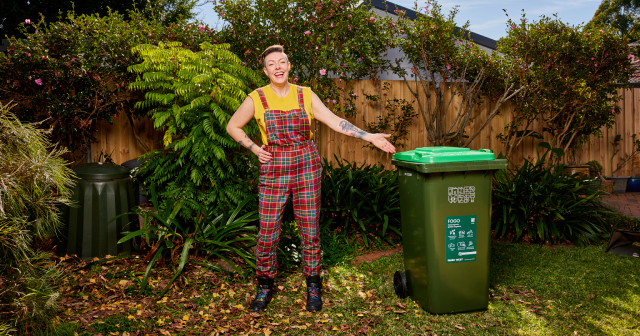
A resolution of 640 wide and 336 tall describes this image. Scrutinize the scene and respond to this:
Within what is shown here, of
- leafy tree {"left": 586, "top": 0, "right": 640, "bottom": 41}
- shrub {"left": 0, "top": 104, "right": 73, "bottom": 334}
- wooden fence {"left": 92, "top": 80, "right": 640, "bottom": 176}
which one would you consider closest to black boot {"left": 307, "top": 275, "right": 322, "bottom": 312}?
shrub {"left": 0, "top": 104, "right": 73, "bottom": 334}

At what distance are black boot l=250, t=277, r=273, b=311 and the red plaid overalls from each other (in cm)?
6

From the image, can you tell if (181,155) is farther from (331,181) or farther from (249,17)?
(249,17)

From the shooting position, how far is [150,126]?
6.07 meters

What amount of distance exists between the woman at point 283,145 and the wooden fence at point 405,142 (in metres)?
3.28

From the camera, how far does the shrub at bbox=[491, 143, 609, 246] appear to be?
16.3 feet

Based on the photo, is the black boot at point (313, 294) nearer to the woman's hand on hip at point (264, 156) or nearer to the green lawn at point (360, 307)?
the green lawn at point (360, 307)

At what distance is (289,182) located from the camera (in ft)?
10.3

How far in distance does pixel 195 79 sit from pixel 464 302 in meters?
3.11

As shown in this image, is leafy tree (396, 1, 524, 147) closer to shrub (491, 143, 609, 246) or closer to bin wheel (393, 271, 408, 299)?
shrub (491, 143, 609, 246)

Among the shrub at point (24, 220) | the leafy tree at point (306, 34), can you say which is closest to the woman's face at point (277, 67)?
the shrub at point (24, 220)

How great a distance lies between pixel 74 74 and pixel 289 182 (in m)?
3.46

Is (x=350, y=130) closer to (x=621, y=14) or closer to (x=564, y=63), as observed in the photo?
(x=564, y=63)

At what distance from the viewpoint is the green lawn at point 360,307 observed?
2998mm

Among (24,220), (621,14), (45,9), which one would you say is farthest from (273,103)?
(621,14)
